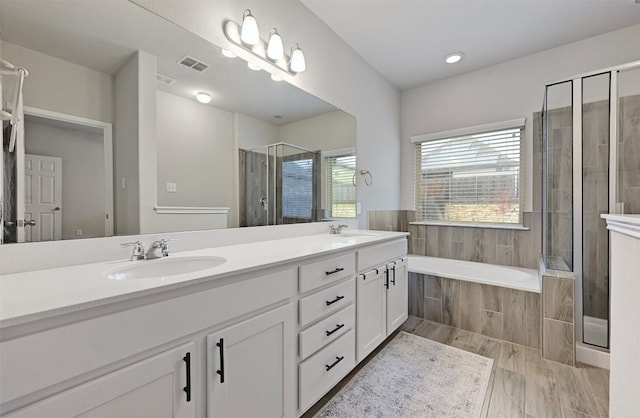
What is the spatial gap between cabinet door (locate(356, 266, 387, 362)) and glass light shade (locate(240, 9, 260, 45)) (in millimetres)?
1593

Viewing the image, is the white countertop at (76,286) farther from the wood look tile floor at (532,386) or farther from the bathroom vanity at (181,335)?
the wood look tile floor at (532,386)

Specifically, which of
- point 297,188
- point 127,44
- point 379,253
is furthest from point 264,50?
point 379,253

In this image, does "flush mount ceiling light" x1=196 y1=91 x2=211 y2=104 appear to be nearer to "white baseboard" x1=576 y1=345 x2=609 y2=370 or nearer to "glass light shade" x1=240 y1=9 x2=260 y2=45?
"glass light shade" x1=240 y1=9 x2=260 y2=45

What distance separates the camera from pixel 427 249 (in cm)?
331

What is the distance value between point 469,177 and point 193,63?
114 inches

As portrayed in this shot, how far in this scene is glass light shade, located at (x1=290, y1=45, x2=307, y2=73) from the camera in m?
1.92

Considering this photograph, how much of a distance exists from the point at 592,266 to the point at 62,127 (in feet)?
11.4

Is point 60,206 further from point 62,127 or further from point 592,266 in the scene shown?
point 592,266

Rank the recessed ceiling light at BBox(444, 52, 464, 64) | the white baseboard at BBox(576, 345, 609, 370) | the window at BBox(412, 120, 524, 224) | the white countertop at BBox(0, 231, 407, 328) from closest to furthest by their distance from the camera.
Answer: the white countertop at BBox(0, 231, 407, 328), the white baseboard at BBox(576, 345, 609, 370), the recessed ceiling light at BBox(444, 52, 464, 64), the window at BBox(412, 120, 524, 224)

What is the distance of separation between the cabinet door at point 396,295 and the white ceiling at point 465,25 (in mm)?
1977

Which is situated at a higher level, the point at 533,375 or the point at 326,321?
the point at 326,321

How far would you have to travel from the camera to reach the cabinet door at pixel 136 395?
0.63 meters

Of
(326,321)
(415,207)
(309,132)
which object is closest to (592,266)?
(415,207)

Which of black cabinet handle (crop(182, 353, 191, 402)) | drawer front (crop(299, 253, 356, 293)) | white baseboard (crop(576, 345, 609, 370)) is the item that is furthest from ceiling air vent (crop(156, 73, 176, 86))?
white baseboard (crop(576, 345, 609, 370))
